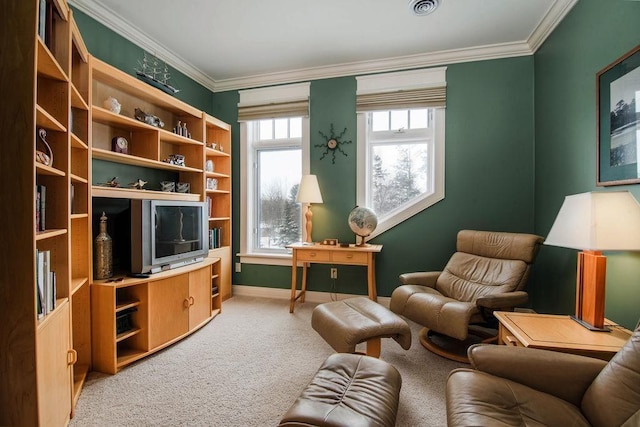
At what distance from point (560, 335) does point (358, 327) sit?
1.03 m

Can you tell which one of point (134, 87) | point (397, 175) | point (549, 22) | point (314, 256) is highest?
point (549, 22)

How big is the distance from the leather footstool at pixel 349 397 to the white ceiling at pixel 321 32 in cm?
256

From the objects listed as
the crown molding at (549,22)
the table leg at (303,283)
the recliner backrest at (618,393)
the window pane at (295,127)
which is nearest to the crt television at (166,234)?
the table leg at (303,283)

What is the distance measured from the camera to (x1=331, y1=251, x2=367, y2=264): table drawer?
2935mm

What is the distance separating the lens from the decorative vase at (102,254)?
2.09 meters

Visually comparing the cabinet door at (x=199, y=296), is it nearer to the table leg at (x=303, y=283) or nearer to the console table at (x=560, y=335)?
the table leg at (x=303, y=283)

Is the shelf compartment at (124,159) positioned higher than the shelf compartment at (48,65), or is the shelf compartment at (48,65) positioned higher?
the shelf compartment at (48,65)

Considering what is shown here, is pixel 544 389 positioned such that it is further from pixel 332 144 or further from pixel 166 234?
pixel 332 144

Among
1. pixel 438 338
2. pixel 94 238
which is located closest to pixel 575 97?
pixel 438 338

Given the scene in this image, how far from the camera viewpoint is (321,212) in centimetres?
348

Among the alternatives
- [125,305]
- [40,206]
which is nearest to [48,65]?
[40,206]

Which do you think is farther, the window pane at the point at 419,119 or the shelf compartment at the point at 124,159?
the window pane at the point at 419,119

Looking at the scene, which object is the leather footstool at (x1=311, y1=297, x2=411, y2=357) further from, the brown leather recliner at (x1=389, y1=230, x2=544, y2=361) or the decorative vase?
the decorative vase

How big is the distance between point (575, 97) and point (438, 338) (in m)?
2.16
